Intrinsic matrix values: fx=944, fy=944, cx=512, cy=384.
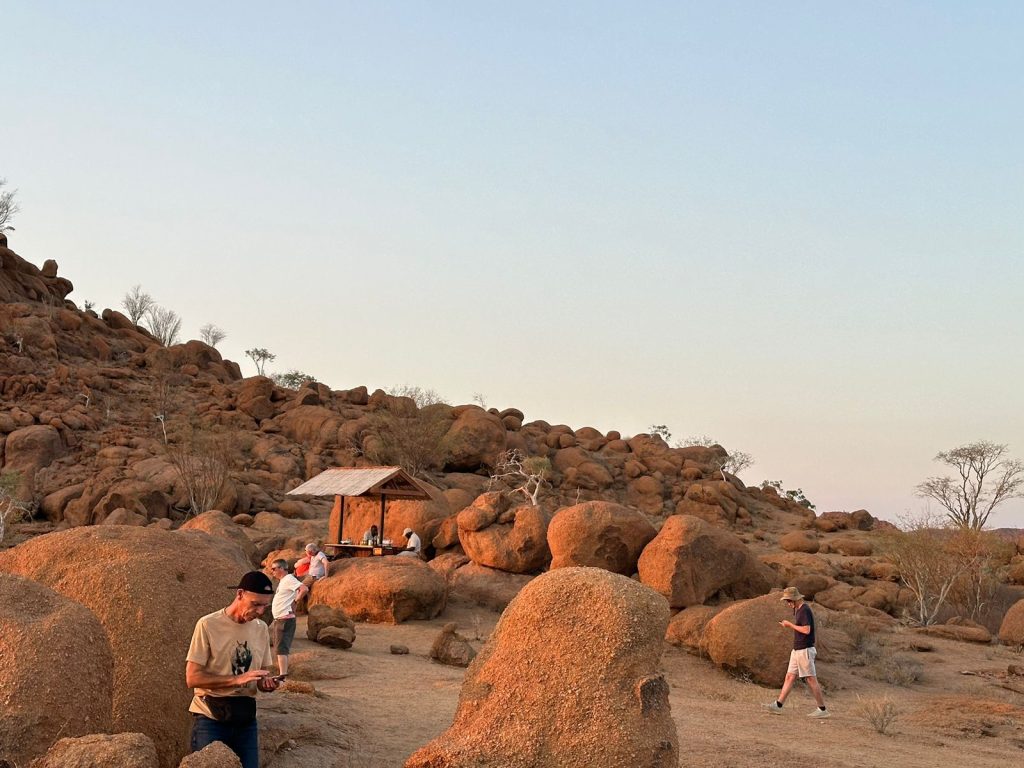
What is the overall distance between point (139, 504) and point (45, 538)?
24.5 metres

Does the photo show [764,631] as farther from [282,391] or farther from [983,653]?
[282,391]

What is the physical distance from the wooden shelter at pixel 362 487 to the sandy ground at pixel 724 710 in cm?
456

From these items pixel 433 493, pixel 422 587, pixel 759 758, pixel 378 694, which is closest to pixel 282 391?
pixel 433 493

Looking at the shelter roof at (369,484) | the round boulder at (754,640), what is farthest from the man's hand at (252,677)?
the shelter roof at (369,484)

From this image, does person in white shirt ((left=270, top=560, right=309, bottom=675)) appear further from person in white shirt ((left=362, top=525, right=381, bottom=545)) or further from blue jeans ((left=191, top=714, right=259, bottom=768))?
person in white shirt ((left=362, top=525, right=381, bottom=545))

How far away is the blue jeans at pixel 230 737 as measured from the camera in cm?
479

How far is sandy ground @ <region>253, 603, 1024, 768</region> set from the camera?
25.7 feet

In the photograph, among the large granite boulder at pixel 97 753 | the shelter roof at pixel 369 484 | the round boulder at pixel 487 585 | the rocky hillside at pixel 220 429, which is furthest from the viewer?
the rocky hillside at pixel 220 429

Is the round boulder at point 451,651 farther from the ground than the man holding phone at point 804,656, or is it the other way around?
the man holding phone at point 804,656

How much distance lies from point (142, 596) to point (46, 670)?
49.0 inches

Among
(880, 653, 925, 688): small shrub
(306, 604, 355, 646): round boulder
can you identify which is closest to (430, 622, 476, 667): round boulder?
(306, 604, 355, 646): round boulder

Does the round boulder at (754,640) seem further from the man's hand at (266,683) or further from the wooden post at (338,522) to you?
the wooden post at (338,522)

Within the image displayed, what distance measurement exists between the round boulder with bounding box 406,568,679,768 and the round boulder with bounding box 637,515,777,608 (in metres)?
9.54

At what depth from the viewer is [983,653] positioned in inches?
682
